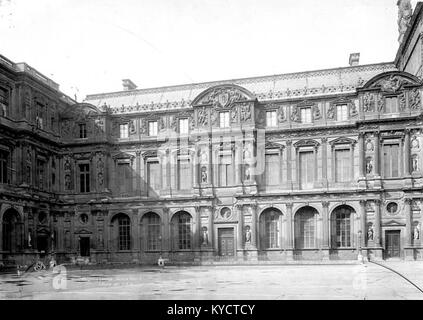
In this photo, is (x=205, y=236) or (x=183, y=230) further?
(x=183, y=230)

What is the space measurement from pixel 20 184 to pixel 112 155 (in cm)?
910

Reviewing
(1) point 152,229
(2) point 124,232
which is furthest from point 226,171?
(2) point 124,232

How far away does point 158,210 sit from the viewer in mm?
43719

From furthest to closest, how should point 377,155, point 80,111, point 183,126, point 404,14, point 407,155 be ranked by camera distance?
point 80,111 → point 404,14 → point 183,126 → point 377,155 → point 407,155

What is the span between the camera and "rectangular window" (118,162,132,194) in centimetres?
4494

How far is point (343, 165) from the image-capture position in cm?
4109

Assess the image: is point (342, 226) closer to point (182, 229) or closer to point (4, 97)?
point (182, 229)

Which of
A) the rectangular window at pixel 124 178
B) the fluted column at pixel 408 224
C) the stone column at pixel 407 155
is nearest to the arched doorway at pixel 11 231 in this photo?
the rectangular window at pixel 124 178

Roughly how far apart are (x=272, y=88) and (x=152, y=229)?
15687 millimetres

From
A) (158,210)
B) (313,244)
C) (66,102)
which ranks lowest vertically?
(313,244)

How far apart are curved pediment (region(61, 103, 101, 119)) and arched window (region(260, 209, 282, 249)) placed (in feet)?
55.9
